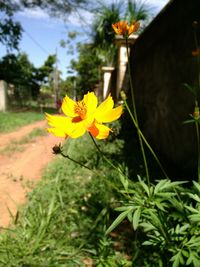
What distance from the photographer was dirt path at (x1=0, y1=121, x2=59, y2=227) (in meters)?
2.90

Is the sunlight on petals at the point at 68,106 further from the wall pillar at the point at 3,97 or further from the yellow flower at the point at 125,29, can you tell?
the wall pillar at the point at 3,97

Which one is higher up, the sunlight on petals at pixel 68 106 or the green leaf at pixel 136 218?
the sunlight on petals at pixel 68 106

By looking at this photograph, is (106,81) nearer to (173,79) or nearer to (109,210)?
(173,79)

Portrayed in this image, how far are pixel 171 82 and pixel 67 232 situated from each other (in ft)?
7.34

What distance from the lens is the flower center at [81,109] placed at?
99 cm

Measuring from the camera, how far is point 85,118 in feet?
3.22

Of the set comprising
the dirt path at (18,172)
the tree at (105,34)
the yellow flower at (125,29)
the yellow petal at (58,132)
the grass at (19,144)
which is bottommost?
the dirt path at (18,172)

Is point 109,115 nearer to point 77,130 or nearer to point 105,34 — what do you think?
point 77,130

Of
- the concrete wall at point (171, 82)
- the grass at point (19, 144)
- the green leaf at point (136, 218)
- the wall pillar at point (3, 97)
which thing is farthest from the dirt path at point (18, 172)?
the wall pillar at point (3, 97)

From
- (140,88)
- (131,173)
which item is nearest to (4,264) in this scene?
(131,173)

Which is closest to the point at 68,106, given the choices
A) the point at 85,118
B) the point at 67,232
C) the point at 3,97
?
the point at 85,118

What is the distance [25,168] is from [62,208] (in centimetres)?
187

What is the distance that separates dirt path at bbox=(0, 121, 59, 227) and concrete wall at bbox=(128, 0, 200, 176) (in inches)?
60.3

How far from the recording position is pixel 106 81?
1123 cm
